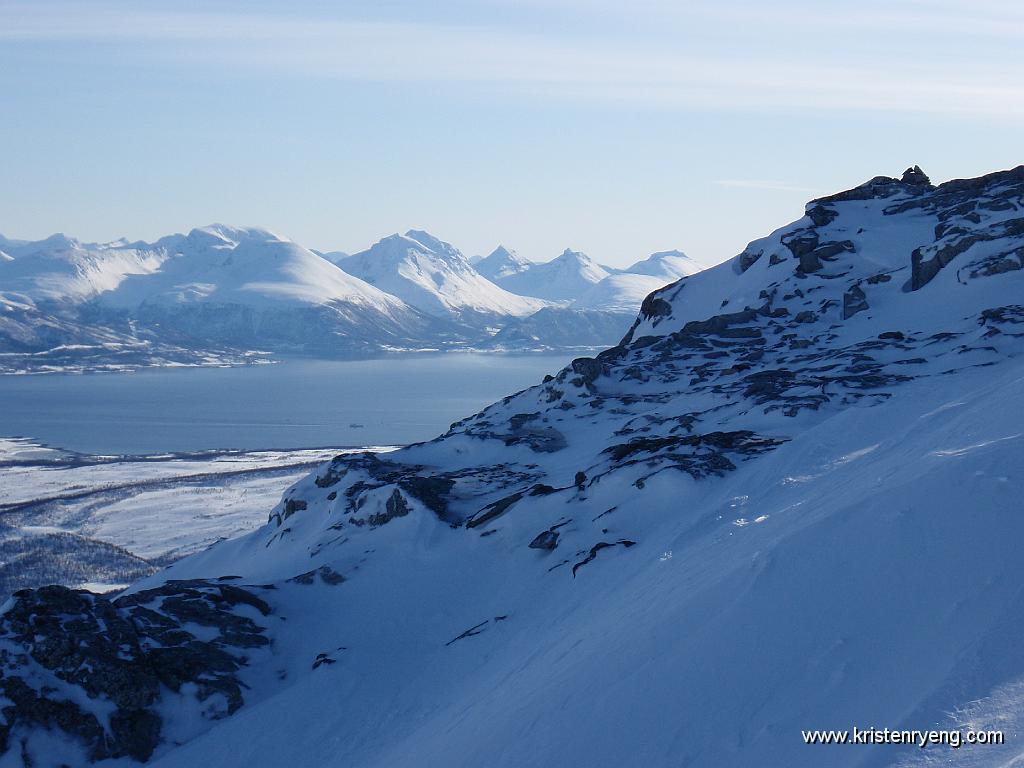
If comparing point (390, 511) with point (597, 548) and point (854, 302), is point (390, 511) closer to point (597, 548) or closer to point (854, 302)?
point (597, 548)

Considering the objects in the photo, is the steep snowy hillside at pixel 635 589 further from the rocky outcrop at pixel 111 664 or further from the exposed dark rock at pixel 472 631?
the exposed dark rock at pixel 472 631

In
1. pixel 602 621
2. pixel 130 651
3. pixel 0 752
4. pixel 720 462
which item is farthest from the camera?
pixel 720 462

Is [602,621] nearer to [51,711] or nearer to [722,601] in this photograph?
[722,601]

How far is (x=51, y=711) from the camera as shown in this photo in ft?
77.3

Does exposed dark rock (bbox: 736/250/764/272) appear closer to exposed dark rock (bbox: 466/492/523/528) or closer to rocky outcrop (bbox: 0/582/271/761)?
exposed dark rock (bbox: 466/492/523/528)

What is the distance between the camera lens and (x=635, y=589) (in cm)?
2105

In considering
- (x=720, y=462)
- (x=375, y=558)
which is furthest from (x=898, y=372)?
(x=375, y=558)

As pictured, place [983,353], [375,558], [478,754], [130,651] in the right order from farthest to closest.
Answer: [983,353]
[375,558]
[130,651]
[478,754]

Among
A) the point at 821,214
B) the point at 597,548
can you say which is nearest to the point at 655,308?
the point at 821,214

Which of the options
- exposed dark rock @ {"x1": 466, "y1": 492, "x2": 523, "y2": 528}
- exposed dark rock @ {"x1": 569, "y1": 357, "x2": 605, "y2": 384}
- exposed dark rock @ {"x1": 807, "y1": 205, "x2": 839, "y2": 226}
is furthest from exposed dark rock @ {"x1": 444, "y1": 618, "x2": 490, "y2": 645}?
exposed dark rock @ {"x1": 807, "y1": 205, "x2": 839, "y2": 226}

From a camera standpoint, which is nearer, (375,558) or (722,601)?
(722,601)

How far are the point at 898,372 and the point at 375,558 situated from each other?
22979 millimetres

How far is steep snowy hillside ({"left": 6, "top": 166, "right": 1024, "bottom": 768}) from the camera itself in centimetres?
1242

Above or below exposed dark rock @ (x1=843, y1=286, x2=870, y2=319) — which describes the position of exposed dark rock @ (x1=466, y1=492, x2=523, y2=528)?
below
